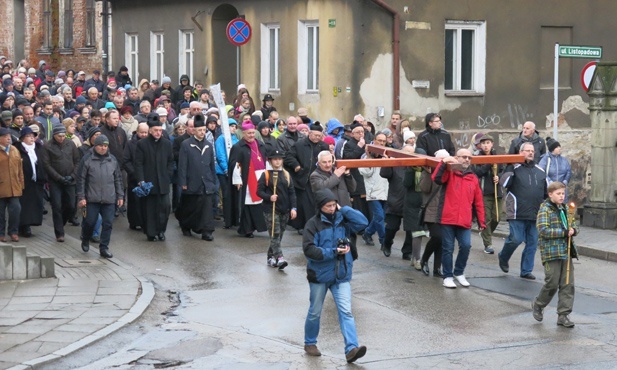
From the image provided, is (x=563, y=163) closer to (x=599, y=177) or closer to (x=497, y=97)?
(x=599, y=177)

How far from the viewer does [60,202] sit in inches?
717

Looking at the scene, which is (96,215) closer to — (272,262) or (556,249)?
(272,262)

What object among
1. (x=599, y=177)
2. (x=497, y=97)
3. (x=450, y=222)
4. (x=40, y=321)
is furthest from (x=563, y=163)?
(x=40, y=321)

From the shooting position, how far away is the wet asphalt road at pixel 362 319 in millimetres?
11227

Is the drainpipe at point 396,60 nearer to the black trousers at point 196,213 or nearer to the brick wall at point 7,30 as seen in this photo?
the black trousers at point 196,213

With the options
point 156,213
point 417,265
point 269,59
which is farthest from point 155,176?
point 269,59

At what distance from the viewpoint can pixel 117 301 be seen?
13688 mm

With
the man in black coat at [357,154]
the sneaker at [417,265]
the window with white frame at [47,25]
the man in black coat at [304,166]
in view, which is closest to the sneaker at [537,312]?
the sneaker at [417,265]

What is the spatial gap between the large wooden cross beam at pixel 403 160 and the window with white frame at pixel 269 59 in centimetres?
1238

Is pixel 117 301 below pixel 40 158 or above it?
below

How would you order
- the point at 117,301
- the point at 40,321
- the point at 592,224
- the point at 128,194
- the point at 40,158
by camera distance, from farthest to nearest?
the point at 592,224 < the point at 128,194 < the point at 40,158 < the point at 117,301 < the point at 40,321

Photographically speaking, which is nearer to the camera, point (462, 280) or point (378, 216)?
point (462, 280)

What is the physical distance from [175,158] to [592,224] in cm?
739

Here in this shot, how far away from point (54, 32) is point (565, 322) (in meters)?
33.7
